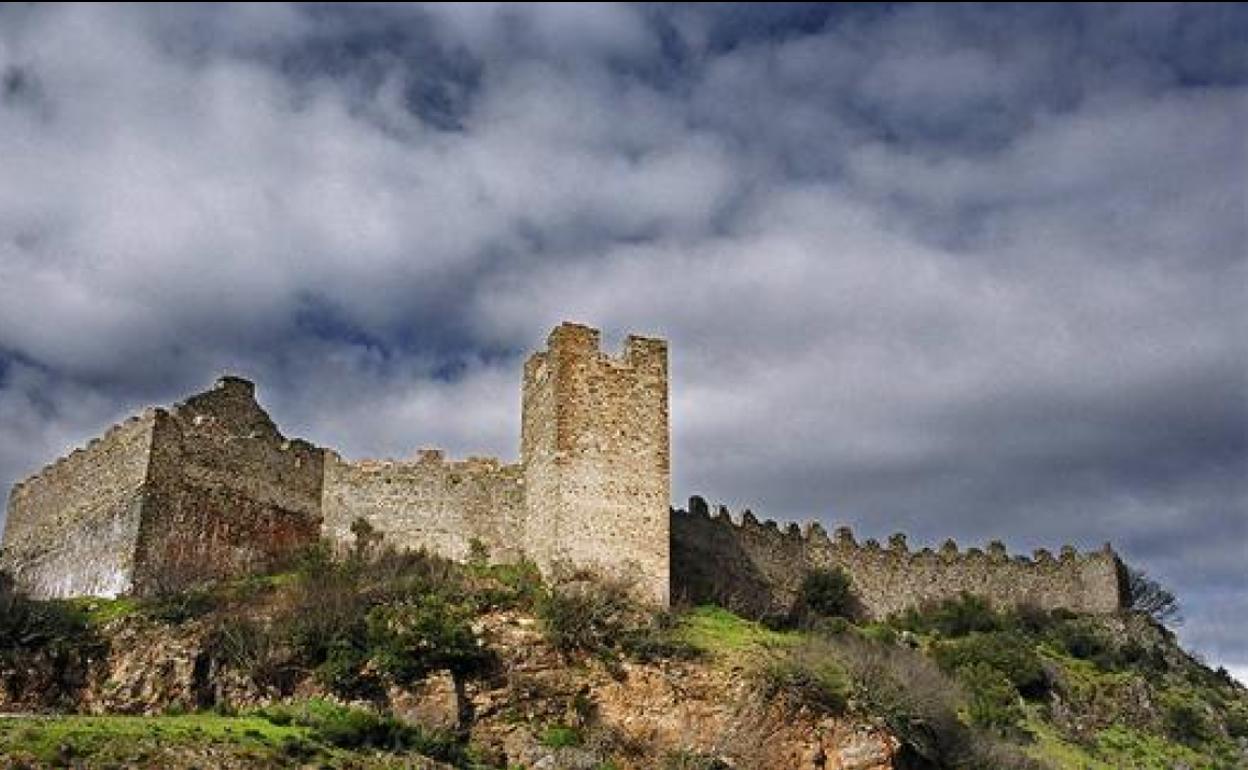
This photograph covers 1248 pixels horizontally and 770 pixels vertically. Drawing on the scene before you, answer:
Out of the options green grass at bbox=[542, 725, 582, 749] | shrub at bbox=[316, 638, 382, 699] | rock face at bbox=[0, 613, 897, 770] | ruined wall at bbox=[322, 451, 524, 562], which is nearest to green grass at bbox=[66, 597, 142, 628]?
rock face at bbox=[0, 613, 897, 770]

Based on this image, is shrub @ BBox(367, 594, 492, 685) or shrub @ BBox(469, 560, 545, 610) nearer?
shrub @ BBox(367, 594, 492, 685)

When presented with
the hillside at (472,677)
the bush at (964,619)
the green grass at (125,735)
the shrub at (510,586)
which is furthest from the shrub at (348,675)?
the bush at (964,619)

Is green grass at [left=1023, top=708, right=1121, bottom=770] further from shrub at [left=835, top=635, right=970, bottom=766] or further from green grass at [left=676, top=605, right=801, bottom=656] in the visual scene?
green grass at [left=676, top=605, right=801, bottom=656]

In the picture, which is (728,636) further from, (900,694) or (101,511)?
(101,511)

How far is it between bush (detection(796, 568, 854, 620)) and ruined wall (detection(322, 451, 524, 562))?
1297cm

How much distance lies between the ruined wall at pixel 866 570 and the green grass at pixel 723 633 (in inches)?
68.6

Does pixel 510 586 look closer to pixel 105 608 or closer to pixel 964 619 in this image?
pixel 105 608

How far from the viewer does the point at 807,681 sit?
3556 cm

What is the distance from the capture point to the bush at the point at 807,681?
3531cm

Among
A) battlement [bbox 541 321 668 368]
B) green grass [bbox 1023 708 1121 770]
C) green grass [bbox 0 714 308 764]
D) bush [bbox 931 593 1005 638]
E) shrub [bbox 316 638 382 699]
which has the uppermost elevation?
battlement [bbox 541 321 668 368]

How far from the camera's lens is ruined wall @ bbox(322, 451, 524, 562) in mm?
40594

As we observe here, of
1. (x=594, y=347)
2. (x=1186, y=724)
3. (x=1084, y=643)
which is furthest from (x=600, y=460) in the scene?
(x=1084, y=643)

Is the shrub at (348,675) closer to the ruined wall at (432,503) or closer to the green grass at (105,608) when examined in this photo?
the green grass at (105,608)

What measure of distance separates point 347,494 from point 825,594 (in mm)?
17016
